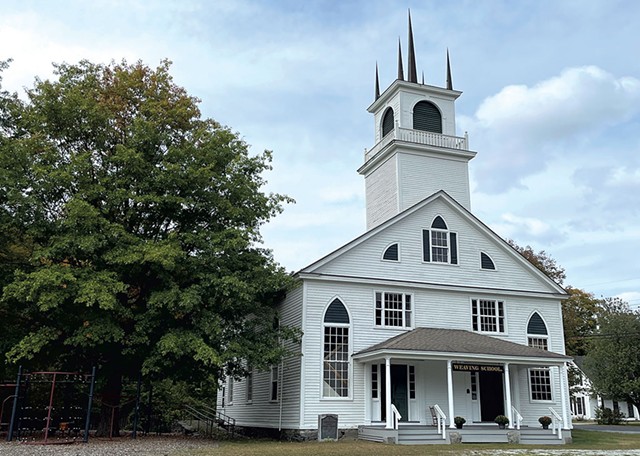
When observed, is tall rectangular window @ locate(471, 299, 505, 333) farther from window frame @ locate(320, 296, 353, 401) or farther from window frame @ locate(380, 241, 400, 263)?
window frame @ locate(320, 296, 353, 401)

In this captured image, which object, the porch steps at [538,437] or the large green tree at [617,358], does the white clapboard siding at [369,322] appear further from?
the large green tree at [617,358]

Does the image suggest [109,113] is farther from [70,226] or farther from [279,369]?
[279,369]

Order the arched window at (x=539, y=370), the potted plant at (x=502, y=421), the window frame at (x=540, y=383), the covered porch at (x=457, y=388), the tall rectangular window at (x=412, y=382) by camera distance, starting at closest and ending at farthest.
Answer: the covered porch at (x=457, y=388) → the potted plant at (x=502, y=421) → the tall rectangular window at (x=412, y=382) → the window frame at (x=540, y=383) → the arched window at (x=539, y=370)

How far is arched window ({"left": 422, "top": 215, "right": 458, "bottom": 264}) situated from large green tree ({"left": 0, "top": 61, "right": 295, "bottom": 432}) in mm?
6055

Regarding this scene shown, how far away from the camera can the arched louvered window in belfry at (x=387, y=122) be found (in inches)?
1156

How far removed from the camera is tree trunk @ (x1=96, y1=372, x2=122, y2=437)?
20.1 m

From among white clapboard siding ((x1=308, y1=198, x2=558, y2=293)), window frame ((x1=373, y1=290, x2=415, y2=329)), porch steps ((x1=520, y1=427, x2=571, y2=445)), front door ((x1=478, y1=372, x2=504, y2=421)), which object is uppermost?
white clapboard siding ((x1=308, y1=198, x2=558, y2=293))

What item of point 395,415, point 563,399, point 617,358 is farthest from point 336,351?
point 617,358

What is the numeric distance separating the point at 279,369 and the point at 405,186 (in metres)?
9.76

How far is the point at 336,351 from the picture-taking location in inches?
844

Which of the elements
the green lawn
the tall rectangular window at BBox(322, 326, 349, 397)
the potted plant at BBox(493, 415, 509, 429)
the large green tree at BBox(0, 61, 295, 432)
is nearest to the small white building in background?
the potted plant at BBox(493, 415, 509, 429)

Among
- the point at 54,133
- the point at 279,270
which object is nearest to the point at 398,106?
the point at 279,270

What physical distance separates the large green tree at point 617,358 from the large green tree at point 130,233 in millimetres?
28858

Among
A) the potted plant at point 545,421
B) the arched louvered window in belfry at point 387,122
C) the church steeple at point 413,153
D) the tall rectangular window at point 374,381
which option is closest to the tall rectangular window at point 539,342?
the potted plant at point 545,421
